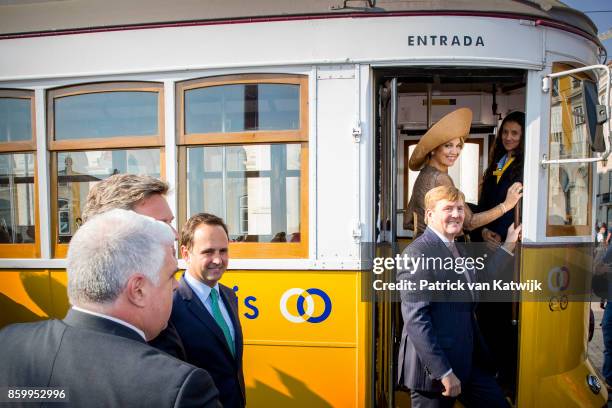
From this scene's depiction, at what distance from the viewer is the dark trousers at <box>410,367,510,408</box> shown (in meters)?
2.28

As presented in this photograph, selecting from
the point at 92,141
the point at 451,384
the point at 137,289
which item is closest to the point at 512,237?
the point at 451,384

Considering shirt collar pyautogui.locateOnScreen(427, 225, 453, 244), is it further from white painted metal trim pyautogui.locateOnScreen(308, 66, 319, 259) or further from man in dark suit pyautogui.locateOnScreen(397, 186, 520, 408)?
white painted metal trim pyautogui.locateOnScreen(308, 66, 319, 259)

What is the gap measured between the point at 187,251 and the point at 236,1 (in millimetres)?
1628

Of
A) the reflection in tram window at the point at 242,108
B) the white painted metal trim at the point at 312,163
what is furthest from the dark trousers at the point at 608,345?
the reflection in tram window at the point at 242,108

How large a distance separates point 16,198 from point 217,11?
1.88m

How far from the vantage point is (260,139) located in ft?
8.56

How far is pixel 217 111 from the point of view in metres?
2.66

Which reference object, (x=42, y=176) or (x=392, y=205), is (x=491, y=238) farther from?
(x=42, y=176)

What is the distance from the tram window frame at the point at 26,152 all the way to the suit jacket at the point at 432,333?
239 cm

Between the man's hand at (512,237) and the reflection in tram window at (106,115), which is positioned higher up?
the reflection in tram window at (106,115)

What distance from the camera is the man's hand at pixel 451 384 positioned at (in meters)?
2.12

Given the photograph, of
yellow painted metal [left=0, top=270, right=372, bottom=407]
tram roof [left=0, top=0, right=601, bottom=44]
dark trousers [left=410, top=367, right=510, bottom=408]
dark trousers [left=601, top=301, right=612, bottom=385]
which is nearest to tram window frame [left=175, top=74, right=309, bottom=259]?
yellow painted metal [left=0, top=270, right=372, bottom=407]

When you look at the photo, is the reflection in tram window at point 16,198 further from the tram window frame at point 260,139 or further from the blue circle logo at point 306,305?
the blue circle logo at point 306,305

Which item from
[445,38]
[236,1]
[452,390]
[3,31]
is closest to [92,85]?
[3,31]
